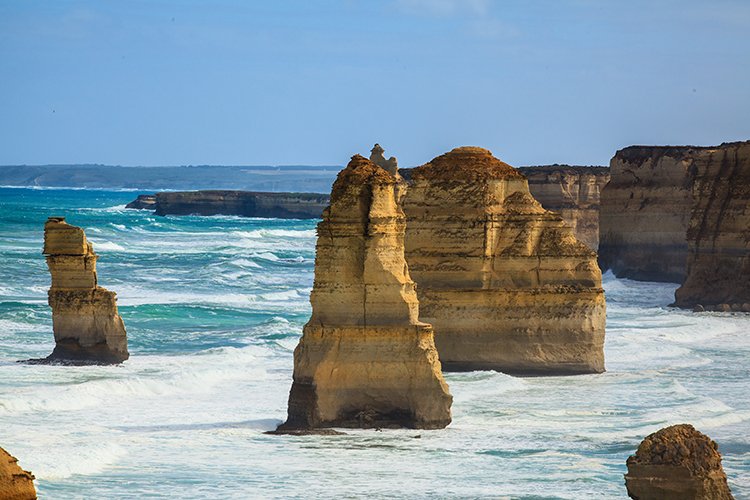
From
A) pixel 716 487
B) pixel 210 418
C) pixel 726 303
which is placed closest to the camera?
pixel 716 487

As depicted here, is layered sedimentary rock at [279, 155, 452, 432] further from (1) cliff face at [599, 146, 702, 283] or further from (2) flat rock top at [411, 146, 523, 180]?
(1) cliff face at [599, 146, 702, 283]

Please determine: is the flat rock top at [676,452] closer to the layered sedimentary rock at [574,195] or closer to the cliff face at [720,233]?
the cliff face at [720,233]

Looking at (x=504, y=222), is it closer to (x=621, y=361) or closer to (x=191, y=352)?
(x=621, y=361)

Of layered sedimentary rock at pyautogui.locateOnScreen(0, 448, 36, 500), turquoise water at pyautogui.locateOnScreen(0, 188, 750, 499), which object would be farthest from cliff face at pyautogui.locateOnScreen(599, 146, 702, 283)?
layered sedimentary rock at pyautogui.locateOnScreen(0, 448, 36, 500)

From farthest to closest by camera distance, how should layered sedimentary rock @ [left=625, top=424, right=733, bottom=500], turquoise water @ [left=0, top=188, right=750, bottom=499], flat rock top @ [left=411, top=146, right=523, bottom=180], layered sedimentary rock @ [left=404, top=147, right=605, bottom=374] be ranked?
flat rock top @ [left=411, top=146, right=523, bottom=180], layered sedimentary rock @ [left=404, top=147, right=605, bottom=374], turquoise water @ [left=0, top=188, right=750, bottom=499], layered sedimentary rock @ [left=625, top=424, right=733, bottom=500]

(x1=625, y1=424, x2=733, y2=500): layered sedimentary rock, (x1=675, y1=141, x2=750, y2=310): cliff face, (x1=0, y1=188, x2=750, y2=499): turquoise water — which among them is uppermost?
(x1=675, y1=141, x2=750, y2=310): cliff face

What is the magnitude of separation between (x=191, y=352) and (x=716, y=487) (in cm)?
2560

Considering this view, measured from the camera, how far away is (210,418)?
26828 millimetres

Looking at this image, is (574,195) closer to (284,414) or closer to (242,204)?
(284,414)

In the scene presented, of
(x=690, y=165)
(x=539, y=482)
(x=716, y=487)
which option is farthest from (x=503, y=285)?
(x=690, y=165)

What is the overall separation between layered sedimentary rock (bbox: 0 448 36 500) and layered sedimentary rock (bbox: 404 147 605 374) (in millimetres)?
20321

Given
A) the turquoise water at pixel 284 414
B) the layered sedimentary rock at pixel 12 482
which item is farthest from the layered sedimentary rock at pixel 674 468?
the turquoise water at pixel 284 414

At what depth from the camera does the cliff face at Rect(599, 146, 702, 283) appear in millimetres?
66562

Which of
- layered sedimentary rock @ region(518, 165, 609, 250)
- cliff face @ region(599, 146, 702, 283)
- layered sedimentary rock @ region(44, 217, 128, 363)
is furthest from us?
layered sedimentary rock @ region(518, 165, 609, 250)
